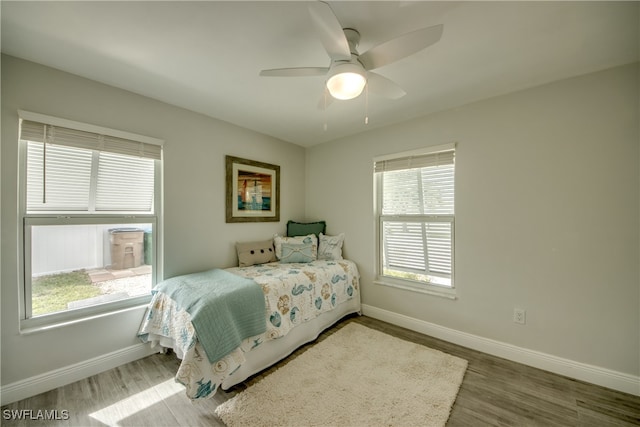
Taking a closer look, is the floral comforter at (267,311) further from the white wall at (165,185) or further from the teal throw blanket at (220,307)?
the white wall at (165,185)

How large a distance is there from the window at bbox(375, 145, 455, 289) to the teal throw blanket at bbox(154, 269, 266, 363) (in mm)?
1751

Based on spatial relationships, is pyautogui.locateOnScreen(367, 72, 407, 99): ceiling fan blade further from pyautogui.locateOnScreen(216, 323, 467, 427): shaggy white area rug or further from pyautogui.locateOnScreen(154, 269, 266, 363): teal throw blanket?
pyautogui.locateOnScreen(216, 323, 467, 427): shaggy white area rug

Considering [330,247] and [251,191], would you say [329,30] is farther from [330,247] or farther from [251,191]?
[330,247]

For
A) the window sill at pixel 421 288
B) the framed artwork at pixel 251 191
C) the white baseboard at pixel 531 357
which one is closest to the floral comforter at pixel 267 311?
the window sill at pixel 421 288

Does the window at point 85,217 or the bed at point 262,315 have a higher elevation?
the window at point 85,217

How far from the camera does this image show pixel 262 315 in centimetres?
208

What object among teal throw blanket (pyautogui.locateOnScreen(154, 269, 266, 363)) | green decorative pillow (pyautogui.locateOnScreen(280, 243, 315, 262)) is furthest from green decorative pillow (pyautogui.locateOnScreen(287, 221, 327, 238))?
teal throw blanket (pyautogui.locateOnScreen(154, 269, 266, 363))

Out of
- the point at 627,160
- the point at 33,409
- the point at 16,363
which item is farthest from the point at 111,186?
the point at 627,160

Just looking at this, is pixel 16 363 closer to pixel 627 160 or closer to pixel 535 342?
pixel 535 342

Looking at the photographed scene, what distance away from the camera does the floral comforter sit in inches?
65.1

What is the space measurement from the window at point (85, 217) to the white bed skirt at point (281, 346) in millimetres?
1206

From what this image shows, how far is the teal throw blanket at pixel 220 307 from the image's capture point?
1713mm

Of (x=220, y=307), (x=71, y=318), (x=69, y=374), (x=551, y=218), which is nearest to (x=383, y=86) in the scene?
(x=551, y=218)

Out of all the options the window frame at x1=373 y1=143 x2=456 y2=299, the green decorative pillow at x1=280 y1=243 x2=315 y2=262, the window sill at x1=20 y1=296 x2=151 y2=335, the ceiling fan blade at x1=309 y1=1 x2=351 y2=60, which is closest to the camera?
the ceiling fan blade at x1=309 y1=1 x2=351 y2=60
